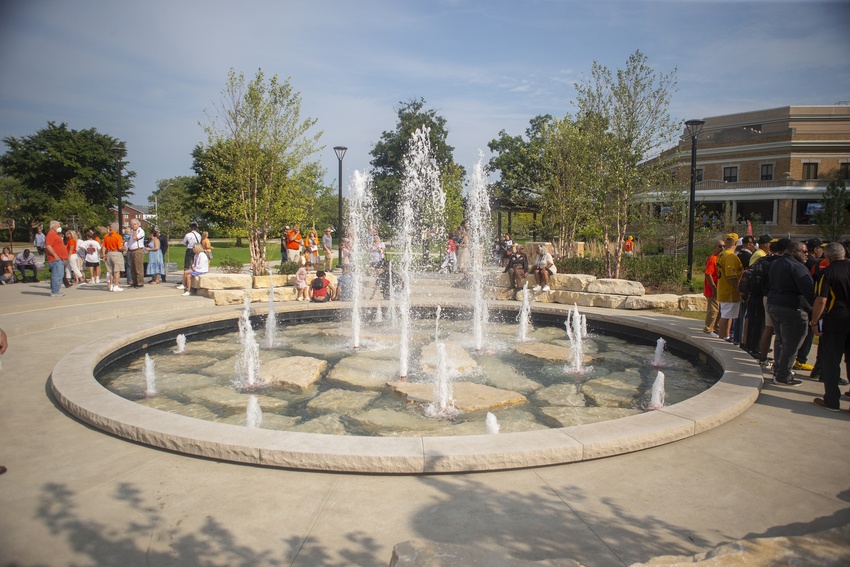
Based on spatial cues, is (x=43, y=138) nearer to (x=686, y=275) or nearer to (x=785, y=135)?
(x=686, y=275)

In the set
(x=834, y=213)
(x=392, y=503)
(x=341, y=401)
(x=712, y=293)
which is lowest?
(x=341, y=401)

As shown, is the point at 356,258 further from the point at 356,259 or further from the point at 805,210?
the point at 805,210

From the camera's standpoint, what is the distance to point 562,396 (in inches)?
255

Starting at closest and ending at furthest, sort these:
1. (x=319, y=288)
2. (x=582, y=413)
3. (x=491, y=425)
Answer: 1. (x=491, y=425)
2. (x=582, y=413)
3. (x=319, y=288)

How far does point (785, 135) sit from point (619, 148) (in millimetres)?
36388

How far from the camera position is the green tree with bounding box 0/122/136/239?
47344 mm

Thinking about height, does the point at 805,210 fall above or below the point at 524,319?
above

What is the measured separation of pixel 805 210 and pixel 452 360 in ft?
148

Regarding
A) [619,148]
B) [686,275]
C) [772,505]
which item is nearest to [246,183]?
[619,148]

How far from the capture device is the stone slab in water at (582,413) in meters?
5.64

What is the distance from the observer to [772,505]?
352 cm

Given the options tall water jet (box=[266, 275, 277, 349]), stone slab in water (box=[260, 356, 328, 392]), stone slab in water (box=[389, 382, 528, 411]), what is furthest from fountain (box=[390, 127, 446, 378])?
tall water jet (box=[266, 275, 277, 349])

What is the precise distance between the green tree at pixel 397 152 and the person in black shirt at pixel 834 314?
48403mm

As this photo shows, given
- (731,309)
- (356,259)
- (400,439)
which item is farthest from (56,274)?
(731,309)
